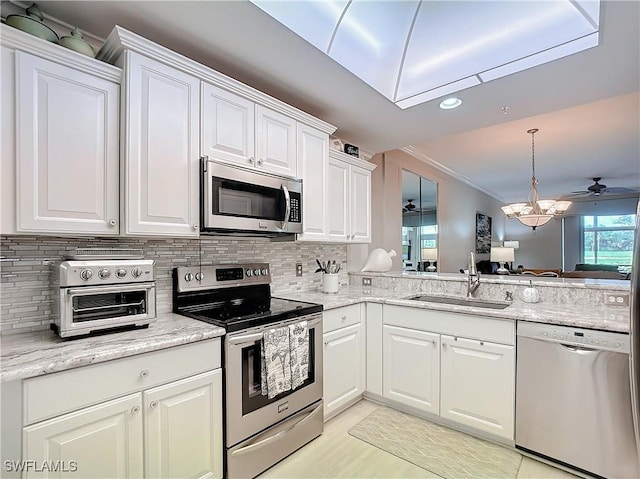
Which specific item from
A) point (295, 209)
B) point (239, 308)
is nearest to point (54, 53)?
point (295, 209)

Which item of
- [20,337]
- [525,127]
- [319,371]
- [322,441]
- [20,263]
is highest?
[525,127]

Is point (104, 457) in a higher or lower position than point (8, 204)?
lower

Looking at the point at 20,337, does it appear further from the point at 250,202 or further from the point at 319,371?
the point at 319,371

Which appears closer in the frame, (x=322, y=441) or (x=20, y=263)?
(x=20, y=263)

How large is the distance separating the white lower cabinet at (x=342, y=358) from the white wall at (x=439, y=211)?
1.12 metres

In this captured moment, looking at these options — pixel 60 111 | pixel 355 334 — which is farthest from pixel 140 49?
pixel 355 334

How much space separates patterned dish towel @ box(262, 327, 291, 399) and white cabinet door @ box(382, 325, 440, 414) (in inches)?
38.5

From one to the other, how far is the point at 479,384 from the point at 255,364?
58.2 inches

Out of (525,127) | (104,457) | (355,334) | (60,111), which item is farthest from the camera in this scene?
(525,127)

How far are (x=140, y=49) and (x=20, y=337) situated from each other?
1446 mm

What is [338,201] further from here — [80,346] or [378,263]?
[80,346]

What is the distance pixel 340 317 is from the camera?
2.47m

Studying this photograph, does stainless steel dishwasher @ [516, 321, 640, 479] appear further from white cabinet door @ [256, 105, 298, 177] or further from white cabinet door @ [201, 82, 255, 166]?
white cabinet door @ [201, 82, 255, 166]

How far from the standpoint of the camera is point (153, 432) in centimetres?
146
